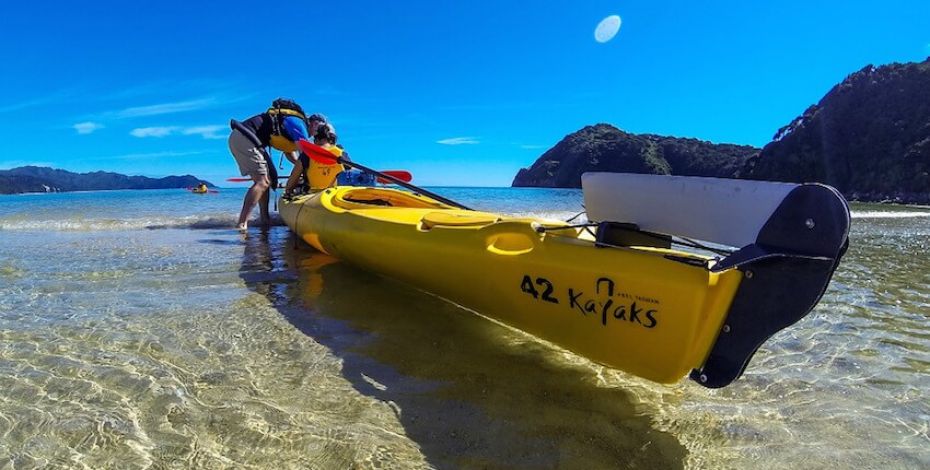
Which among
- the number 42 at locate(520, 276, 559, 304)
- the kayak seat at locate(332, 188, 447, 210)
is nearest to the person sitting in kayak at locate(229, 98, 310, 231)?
the kayak seat at locate(332, 188, 447, 210)

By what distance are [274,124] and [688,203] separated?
7.70 meters

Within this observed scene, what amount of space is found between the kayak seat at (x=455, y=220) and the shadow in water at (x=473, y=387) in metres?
0.66

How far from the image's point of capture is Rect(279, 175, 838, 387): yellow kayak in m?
1.80

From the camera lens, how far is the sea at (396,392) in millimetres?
1777

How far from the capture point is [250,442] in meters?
1.82

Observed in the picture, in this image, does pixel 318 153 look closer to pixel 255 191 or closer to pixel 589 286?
pixel 255 191

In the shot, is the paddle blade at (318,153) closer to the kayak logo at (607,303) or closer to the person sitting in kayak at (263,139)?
the person sitting in kayak at (263,139)

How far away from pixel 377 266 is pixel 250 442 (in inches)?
78.4

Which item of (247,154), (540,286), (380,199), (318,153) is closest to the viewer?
(540,286)

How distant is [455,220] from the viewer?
3.07 metres

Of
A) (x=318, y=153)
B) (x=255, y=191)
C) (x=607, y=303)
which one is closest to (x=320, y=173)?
(x=318, y=153)

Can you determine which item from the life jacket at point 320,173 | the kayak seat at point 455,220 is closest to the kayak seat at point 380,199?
the kayak seat at point 455,220

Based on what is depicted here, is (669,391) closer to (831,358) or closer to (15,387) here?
(831,358)

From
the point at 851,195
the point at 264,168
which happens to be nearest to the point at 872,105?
the point at 851,195
